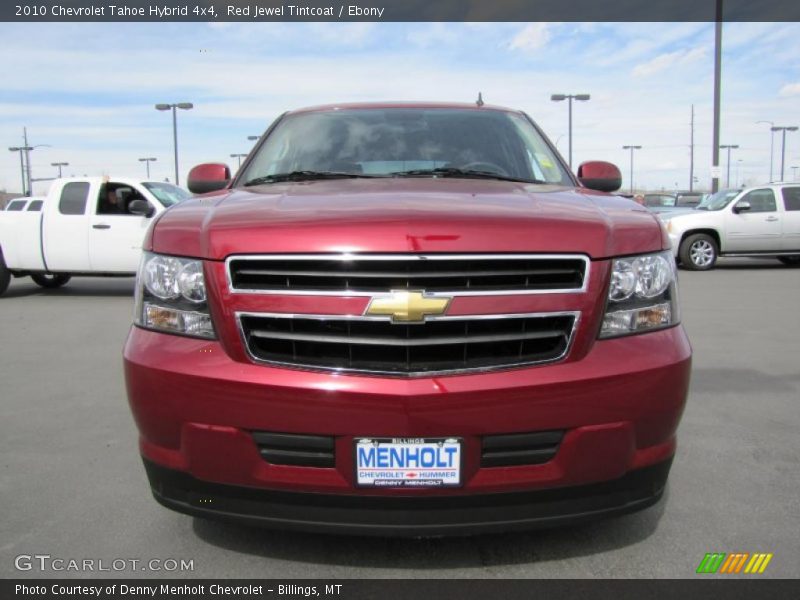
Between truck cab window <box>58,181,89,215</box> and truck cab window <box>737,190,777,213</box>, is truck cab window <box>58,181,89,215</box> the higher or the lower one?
the higher one

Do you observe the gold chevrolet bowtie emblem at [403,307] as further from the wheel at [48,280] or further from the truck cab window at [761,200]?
the truck cab window at [761,200]

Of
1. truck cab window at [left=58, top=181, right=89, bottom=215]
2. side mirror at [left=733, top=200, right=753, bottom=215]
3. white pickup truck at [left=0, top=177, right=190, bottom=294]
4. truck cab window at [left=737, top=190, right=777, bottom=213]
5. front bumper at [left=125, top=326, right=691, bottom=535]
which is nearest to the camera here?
front bumper at [left=125, top=326, right=691, bottom=535]

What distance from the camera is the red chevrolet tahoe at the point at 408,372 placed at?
221 cm

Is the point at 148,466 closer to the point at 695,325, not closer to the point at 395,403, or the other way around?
the point at 395,403

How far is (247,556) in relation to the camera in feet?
8.61

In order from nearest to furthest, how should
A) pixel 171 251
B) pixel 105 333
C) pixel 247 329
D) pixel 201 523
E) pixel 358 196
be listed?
pixel 247 329
pixel 171 251
pixel 358 196
pixel 201 523
pixel 105 333

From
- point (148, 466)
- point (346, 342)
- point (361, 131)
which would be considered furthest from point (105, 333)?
point (346, 342)

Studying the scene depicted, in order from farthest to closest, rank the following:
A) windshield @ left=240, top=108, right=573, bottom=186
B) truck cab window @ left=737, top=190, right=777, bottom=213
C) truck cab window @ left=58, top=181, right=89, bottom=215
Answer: truck cab window @ left=737, top=190, right=777, bottom=213 < truck cab window @ left=58, top=181, right=89, bottom=215 < windshield @ left=240, top=108, right=573, bottom=186

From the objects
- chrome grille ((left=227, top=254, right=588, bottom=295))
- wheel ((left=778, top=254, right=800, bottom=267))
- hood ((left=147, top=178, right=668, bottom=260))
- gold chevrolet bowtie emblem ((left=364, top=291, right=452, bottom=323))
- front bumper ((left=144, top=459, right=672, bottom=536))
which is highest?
hood ((left=147, top=178, right=668, bottom=260))

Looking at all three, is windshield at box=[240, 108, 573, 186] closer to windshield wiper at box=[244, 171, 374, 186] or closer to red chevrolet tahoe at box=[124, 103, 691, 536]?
windshield wiper at box=[244, 171, 374, 186]

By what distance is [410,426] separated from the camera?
85.4 inches

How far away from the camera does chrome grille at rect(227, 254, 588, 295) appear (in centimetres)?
224

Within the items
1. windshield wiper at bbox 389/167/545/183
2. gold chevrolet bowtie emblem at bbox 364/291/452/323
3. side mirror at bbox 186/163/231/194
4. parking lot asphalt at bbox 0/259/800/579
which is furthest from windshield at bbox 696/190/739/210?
gold chevrolet bowtie emblem at bbox 364/291/452/323

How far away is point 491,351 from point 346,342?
48 cm
